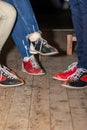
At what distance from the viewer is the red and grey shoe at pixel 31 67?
6.93ft

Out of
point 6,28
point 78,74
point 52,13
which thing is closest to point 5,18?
point 6,28

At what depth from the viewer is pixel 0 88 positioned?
1849mm

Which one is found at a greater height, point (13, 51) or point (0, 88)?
point (0, 88)

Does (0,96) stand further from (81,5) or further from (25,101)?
(81,5)

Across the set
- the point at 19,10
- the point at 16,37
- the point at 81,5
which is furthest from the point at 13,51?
the point at 81,5

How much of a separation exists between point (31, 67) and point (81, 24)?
0.54 meters

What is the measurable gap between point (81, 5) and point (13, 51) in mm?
1284

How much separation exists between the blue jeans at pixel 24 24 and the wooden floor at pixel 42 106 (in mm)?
244

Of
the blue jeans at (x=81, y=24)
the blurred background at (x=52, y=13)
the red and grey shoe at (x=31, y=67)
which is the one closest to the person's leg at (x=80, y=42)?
the blue jeans at (x=81, y=24)

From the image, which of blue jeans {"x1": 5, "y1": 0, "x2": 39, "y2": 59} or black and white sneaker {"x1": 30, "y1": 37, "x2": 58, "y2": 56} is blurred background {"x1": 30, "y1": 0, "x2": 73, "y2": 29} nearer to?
blue jeans {"x1": 5, "y1": 0, "x2": 39, "y2": 59}

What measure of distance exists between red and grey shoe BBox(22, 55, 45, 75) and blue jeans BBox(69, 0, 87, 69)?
35 centimetres

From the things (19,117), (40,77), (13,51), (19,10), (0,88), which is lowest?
(13,51)

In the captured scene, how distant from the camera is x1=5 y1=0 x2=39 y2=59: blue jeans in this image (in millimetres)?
1987

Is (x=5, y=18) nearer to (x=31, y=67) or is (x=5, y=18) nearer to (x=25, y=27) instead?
(x=25, y=27)
